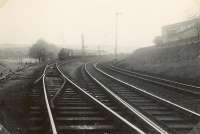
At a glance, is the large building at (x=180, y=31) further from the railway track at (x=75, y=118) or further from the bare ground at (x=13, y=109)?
the railway track at (x=75, y=118)

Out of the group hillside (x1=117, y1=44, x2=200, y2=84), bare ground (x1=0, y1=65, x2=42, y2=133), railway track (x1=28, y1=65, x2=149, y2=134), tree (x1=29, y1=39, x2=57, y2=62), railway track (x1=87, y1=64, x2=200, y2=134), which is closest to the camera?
railway track (x1=28, y1=65, x2=149, y2=134)

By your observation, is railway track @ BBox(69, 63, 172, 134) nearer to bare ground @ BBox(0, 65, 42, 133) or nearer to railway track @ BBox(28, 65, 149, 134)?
railway track @ BBox(28, 65, 149, 134)

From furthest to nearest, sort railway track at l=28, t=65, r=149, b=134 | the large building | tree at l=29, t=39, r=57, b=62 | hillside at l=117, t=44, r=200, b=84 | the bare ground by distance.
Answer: tree at l=29, t=39, r=57, b=62 → the large building → hillside at l=117, t=44, r=200, b=84 → the bare ground → railway track at l=28, t=65, r=149, b=134

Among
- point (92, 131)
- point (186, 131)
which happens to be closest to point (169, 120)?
point (186, 131)

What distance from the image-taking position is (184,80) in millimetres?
19984

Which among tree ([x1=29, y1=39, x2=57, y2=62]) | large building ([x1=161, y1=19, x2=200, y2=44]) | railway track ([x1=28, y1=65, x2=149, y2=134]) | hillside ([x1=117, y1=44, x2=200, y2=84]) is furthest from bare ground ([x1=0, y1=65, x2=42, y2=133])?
tree ([x1=29, y1=39, x2=57, y2=62])

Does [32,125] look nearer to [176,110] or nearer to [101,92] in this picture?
[176,110]

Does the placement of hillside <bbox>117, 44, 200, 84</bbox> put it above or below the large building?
below

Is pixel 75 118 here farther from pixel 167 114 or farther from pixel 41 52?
pixel 41 52

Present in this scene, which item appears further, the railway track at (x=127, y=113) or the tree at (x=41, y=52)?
the tree at (x=41, y=52)

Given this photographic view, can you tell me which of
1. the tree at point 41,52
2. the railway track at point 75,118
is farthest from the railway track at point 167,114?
the tree at point 41,52

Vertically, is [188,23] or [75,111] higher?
[188,23]

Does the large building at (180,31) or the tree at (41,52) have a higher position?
the large building at (180,31)

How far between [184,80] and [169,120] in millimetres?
11394
